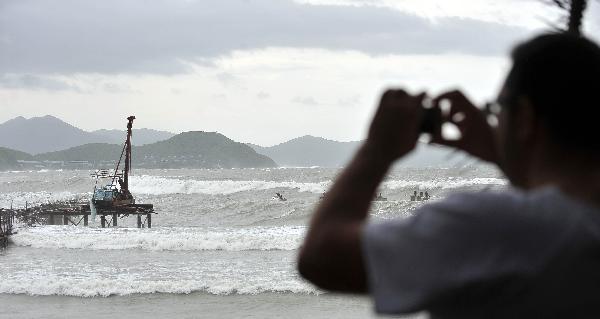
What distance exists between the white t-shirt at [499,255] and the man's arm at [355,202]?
0.05 meters

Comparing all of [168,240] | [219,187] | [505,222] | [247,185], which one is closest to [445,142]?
[505,222]

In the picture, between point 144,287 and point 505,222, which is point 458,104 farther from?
point 144,287

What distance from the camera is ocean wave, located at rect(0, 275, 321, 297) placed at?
1545cm

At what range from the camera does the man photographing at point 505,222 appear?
0.92 meters

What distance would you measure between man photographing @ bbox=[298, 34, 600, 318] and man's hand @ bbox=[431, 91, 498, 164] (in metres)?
0.12

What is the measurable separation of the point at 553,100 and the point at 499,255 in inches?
9.0

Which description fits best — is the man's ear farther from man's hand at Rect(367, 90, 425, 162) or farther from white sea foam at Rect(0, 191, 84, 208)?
white sea foam at Rect(0, 191, 84, 208)

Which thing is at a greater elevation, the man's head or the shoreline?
the man's head

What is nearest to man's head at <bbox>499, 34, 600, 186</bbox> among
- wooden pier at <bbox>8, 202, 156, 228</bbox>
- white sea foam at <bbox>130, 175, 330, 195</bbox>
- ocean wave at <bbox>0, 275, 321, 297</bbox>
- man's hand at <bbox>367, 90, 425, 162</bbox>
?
man's hand at <bbox>367, 90, 425, 162</bbox>

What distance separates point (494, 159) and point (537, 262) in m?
0.41

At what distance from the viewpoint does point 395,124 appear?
1.09 m

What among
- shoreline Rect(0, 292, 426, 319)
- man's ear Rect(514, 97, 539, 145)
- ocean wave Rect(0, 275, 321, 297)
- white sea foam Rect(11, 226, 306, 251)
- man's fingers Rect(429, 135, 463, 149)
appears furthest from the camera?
white sea foam Rect(11, 226, 306, 251)

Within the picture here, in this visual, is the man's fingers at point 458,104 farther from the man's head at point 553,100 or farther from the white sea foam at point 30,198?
the white sea foam at point 30,198

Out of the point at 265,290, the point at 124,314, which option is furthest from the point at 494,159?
the point at 265,290
